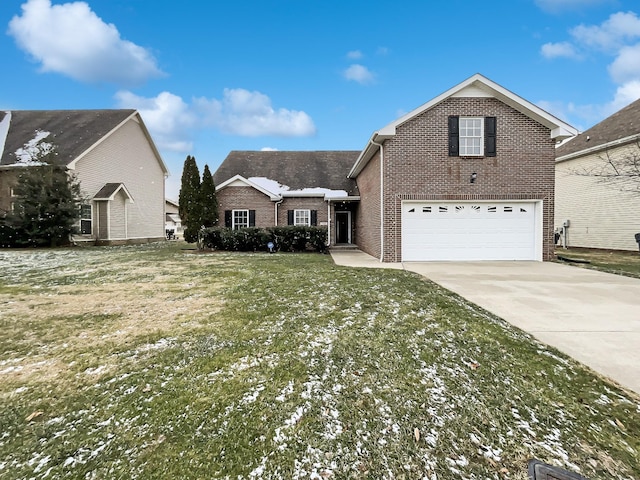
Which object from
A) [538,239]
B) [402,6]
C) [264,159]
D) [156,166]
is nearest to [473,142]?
[538,239]

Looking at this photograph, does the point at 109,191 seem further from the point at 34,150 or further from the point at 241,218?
the point at 241,218

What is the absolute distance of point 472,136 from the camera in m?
→ 11.4

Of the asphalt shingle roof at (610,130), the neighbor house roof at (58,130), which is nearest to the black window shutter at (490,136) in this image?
the asphalt shingle roof at (610,130)

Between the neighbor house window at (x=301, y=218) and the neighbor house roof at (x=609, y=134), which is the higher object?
the neighbor house roof at (x=609, y=134)

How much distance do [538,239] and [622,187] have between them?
7408mm

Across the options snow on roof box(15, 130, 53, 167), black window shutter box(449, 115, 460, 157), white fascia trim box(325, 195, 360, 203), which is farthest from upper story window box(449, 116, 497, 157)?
snow on roof box(15, 130, 53, 167)

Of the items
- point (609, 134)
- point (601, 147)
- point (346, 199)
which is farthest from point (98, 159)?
point (609, 134)

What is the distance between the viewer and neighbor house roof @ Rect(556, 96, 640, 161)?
1463 centimetres

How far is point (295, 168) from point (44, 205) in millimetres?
12320

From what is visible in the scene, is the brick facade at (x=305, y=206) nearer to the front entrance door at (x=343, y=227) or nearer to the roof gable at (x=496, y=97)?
the front entrance door at (x=343, y=227)

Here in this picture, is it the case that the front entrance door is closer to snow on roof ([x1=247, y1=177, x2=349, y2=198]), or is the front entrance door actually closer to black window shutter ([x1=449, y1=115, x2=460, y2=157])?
snow on roof ([x1=247, y1=177, x2=349, y2=198])

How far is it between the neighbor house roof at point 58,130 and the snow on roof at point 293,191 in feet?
27.6

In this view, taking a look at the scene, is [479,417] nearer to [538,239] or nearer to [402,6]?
[538,239]

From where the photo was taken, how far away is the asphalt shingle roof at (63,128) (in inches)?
664
